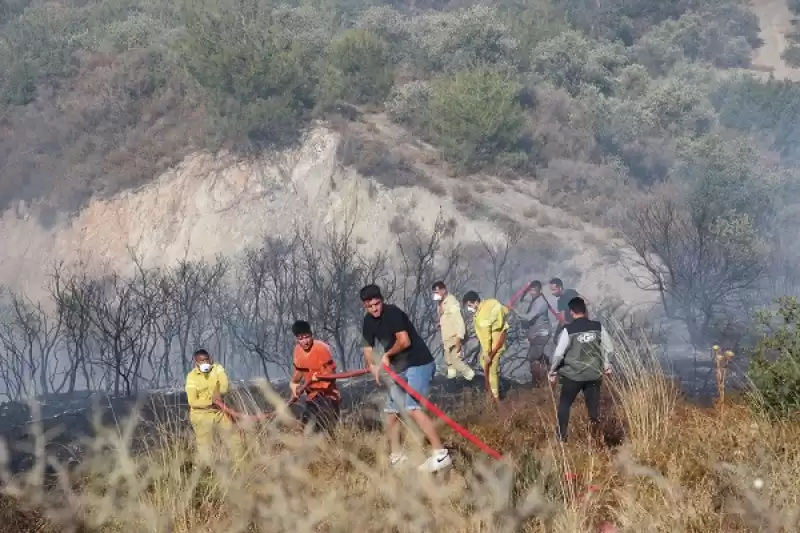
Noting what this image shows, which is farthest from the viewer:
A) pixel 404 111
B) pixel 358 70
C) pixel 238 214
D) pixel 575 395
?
pixel 358 70

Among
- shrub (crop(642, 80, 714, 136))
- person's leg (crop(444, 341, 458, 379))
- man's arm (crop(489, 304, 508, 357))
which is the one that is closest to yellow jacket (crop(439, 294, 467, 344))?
person's leg (crop(444, 341, 458, 379))

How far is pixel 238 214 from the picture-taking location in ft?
115

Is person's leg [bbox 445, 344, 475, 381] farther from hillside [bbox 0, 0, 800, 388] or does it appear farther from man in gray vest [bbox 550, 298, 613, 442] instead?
hillside [bbox 0, 0, 800, 388]

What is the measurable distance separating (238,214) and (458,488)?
29466mm

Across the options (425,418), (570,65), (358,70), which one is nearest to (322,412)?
(425,418)

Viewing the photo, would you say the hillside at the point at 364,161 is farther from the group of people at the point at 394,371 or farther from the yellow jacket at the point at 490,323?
the group of people at the point at 394,371

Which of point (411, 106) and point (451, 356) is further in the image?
point (411, 106)

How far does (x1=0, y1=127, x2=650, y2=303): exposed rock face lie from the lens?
34.3 m

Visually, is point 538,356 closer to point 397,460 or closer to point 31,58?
point 397,460

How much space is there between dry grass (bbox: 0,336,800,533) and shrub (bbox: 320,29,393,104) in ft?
109

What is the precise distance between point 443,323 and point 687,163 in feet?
93.3

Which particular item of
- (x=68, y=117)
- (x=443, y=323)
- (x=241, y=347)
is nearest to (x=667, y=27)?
(x=68, y=117)

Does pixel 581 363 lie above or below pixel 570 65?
above

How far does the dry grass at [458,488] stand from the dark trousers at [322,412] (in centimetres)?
57
